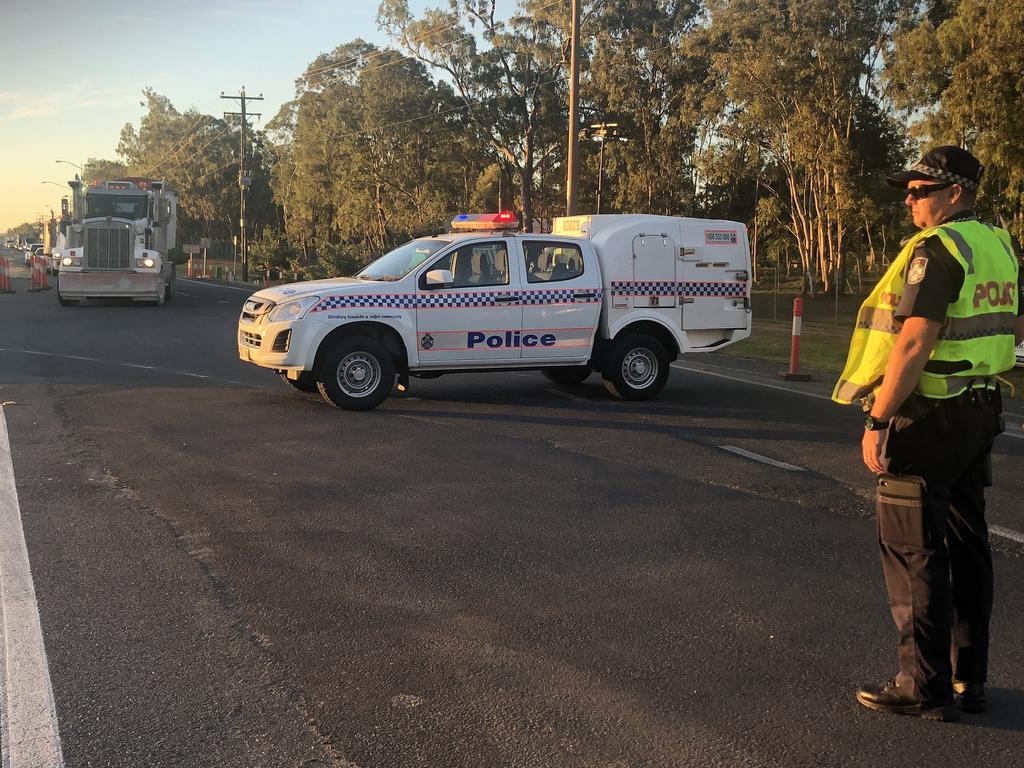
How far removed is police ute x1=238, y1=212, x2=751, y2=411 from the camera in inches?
424

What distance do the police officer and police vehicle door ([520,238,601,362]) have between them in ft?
25.3

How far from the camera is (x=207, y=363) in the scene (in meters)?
14.8

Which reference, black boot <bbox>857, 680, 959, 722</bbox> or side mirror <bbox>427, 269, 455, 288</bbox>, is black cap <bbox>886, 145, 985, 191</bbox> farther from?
side mirror <bbox>427, 269, 455, 288</bbox>

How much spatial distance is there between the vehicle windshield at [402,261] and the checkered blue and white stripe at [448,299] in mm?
334

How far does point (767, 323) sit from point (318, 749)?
2484 centimetres

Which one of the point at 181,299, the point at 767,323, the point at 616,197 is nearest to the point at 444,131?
the point at 616,197

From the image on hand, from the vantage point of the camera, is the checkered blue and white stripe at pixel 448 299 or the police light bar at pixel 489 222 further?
the police light bar at pixel 489 222

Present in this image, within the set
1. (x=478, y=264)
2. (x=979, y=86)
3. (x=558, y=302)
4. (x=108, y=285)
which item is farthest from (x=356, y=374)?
(x=979, y=86)

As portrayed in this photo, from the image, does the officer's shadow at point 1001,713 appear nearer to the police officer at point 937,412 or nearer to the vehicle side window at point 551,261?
the police officer at point 937,412

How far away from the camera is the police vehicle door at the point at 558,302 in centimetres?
1152

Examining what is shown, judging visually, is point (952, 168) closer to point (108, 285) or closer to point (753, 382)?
point (753, 382)

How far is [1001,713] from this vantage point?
3861mm

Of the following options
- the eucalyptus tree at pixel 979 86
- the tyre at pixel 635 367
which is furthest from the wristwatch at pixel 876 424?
the eucalyptus tree at pixel 979 86

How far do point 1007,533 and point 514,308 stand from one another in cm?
608
